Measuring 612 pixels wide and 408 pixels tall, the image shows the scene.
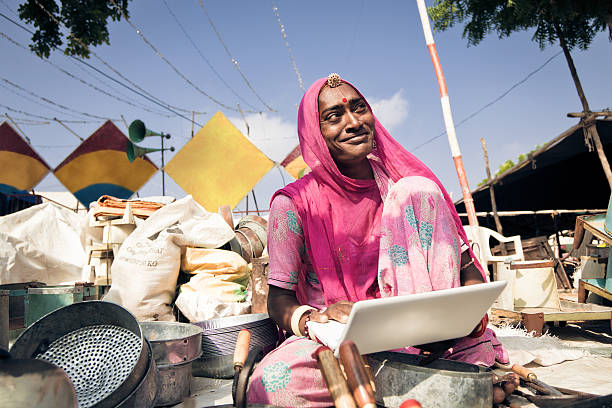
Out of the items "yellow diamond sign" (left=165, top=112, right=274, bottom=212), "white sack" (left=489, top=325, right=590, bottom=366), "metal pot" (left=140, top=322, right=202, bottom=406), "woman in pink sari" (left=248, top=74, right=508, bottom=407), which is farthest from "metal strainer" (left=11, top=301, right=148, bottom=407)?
"yellow diamond sign" (left=165, top=112, right=274, bottom=212)

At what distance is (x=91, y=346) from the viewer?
68.4 inches

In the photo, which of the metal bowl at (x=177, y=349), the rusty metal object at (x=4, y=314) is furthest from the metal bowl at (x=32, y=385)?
the rusty metal object at (x=4, y=314)

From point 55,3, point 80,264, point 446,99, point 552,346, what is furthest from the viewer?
point 55,3

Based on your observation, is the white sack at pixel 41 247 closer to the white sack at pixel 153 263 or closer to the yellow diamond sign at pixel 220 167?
the white sack at pixel 153 263

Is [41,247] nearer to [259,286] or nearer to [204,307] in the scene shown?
[204,307]

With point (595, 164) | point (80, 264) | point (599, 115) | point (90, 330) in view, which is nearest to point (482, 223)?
point (595, 164)

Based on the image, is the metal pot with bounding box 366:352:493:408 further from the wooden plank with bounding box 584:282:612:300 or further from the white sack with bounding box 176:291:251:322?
the wooden plank with bounding box 584:282:612:300

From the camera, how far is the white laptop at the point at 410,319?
844mm

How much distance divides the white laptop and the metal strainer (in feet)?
3.18

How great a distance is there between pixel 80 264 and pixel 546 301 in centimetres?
468

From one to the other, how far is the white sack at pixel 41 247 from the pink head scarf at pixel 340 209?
2.93 metres

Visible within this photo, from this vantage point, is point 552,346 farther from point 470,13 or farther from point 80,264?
point 470,13

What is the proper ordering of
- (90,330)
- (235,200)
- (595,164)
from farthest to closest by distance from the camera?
(595,164) < (235,200) < (90,330)

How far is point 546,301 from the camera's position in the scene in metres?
3.87
